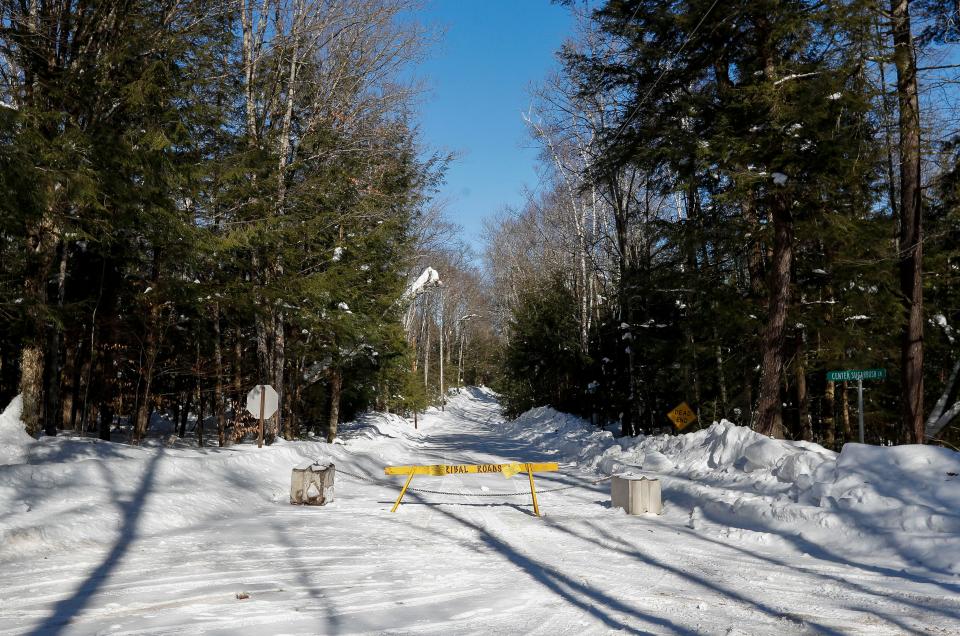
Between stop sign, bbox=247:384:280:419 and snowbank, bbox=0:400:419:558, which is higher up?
stop sign, bbox=247:384:280:419

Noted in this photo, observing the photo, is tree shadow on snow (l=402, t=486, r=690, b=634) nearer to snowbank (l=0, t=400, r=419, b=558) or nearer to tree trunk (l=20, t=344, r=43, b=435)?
snowbank (l=0, t=400, r=419, b=558)

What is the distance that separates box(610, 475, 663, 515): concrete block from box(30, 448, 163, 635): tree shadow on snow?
6.73 metres

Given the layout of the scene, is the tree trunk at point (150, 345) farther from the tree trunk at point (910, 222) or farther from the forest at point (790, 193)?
the tree trunk at point (910, 222)

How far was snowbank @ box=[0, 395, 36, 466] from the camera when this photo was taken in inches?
390

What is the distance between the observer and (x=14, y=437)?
10.6 m

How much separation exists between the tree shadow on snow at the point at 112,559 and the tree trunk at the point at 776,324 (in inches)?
435

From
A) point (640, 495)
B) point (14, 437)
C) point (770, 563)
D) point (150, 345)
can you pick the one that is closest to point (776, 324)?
point (640, 495)

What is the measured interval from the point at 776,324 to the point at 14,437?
13869 mm

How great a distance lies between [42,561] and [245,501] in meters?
4.24

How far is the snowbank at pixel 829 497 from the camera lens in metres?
6.73

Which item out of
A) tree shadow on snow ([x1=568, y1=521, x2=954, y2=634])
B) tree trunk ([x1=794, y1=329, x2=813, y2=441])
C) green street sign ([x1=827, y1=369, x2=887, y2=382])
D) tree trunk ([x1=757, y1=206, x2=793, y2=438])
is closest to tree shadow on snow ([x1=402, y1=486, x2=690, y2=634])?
tree shadow on snow ([x1=568, y1=521, x2=954, y2=634])

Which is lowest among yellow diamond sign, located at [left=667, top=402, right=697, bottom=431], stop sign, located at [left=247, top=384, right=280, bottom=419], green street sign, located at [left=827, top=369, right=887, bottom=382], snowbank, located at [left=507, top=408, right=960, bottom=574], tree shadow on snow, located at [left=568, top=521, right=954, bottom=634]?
tree shadow on snow, located at [left=568, top=521, right=954, bottom=634]

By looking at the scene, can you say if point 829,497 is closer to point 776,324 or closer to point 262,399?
point 776,324

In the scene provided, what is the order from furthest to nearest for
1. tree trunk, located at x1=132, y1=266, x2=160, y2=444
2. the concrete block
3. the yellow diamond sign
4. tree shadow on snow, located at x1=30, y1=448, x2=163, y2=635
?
the yellow diamond sign, tree trunk, located at x1=132, y1=266, x2=160, y2=444, the concrete block, tree shadow on snow, located at x1=30, y1=448, x2=163, y2=635
